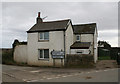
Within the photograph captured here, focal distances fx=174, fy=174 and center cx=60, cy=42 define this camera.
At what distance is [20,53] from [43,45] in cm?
470

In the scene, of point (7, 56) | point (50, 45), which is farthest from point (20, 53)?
point (50, 45)

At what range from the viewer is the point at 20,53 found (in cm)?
2628

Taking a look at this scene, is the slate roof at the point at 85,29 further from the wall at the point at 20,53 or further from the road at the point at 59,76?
the road at the point at 59,76

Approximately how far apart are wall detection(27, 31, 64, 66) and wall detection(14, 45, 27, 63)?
116cm

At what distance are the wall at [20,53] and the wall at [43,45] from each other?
1.16 meters

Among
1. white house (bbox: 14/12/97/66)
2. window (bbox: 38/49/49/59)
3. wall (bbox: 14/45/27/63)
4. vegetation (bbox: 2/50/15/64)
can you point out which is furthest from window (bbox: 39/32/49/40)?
vegetation (bbox: 2/50/15/64)

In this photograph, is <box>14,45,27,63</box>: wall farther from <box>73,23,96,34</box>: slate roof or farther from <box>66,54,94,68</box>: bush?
<box>73,23,96,34</box>: slate roof

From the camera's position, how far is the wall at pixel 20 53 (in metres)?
25.8

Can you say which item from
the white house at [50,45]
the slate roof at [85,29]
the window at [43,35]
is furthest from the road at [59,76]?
the slate roof at [85,29]

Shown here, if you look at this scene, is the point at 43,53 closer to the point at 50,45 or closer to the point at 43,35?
the point at 50,45

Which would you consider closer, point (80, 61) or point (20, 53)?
point (80, 61)

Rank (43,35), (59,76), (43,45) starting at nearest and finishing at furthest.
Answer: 1. (59,76)
2. (43,45)
3. (43,35)

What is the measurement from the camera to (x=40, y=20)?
91.3 ft

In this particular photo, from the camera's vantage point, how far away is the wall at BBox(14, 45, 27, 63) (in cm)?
2581
